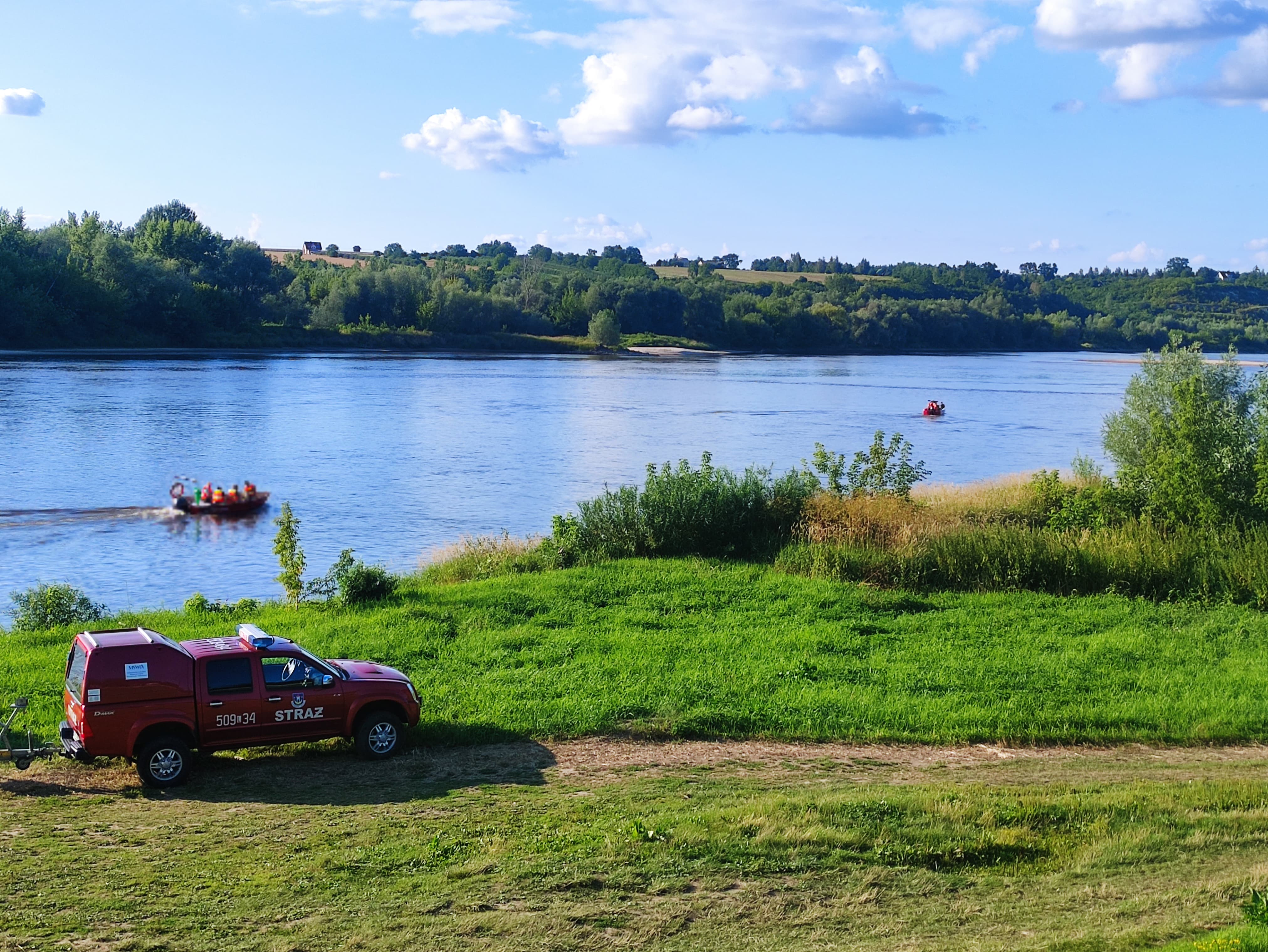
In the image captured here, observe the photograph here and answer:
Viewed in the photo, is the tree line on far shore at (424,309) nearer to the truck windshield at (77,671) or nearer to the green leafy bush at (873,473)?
the green leafy bush at (873,473)

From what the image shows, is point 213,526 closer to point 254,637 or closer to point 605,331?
point 254,637

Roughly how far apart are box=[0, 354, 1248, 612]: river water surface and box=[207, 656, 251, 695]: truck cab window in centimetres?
1486

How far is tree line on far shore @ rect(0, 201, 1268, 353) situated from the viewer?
4087 inches

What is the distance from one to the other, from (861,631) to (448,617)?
6.66 metres

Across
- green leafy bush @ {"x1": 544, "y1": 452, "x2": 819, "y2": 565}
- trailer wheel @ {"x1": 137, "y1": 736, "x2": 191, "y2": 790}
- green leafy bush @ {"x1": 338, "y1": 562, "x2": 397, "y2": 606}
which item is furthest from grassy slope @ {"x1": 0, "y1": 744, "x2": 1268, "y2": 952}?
green leafy bush @ {"x1": 544, "y1": 452, "x2": 819, "y2": 565}

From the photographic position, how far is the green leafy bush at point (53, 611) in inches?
806

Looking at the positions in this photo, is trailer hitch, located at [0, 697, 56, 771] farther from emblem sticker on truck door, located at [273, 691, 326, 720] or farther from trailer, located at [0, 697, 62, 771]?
emblem sticker on truck door, located at [273, 691, 326, 720]

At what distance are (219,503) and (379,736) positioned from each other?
2737 cm

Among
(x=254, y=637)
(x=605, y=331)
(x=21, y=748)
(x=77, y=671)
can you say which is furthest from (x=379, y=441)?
(x=605, y=331)

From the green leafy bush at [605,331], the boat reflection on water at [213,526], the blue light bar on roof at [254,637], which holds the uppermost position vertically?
the green leafy bush at [605,331]

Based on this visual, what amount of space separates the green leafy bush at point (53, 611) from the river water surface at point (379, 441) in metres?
4.93

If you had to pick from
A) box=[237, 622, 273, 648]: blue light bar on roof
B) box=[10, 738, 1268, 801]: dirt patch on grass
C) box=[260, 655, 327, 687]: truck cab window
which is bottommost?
box=[10, 738, 1268, 801]: dirt patch on grass

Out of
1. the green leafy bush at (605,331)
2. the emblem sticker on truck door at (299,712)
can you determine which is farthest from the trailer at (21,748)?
the green leafy bush at (605,331)

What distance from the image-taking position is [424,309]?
126062mm
